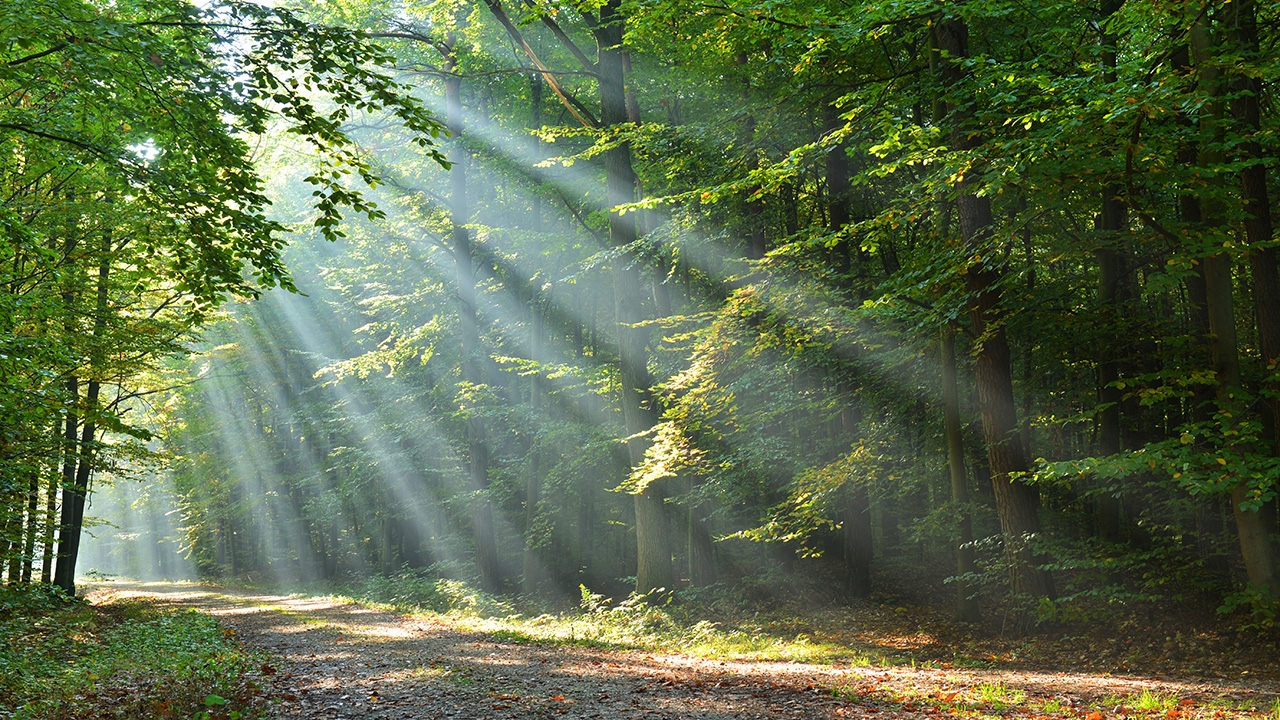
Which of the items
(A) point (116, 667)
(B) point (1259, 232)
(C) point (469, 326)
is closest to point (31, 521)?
(A) point (116, 667)

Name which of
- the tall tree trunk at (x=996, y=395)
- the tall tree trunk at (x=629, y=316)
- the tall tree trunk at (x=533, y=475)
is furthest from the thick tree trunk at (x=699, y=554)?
the tall tree trunk at (x=996, y=395)

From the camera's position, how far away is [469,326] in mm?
20734

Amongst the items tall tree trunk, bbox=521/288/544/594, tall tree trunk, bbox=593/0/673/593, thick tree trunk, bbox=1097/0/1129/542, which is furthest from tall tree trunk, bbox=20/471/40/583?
thick tree trunk, bbox=1097/0/1129/542

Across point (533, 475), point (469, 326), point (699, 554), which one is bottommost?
point (699, 554)

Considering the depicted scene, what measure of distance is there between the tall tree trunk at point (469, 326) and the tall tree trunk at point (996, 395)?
12906 mm

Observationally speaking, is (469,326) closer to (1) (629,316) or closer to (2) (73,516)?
(1) (629,316)

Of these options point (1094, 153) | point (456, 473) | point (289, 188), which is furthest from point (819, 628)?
point (289, 188)

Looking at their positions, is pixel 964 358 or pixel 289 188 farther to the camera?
pixel 289 188

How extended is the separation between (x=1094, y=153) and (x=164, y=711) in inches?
395

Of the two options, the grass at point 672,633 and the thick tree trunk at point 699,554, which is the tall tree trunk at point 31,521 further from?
the thick tree trunk at point 699,554

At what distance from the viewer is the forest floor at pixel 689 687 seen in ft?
20.6

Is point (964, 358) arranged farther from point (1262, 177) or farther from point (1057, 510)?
point (1057, 510)

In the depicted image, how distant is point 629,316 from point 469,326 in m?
7.40

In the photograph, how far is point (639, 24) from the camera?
34.6 ft
